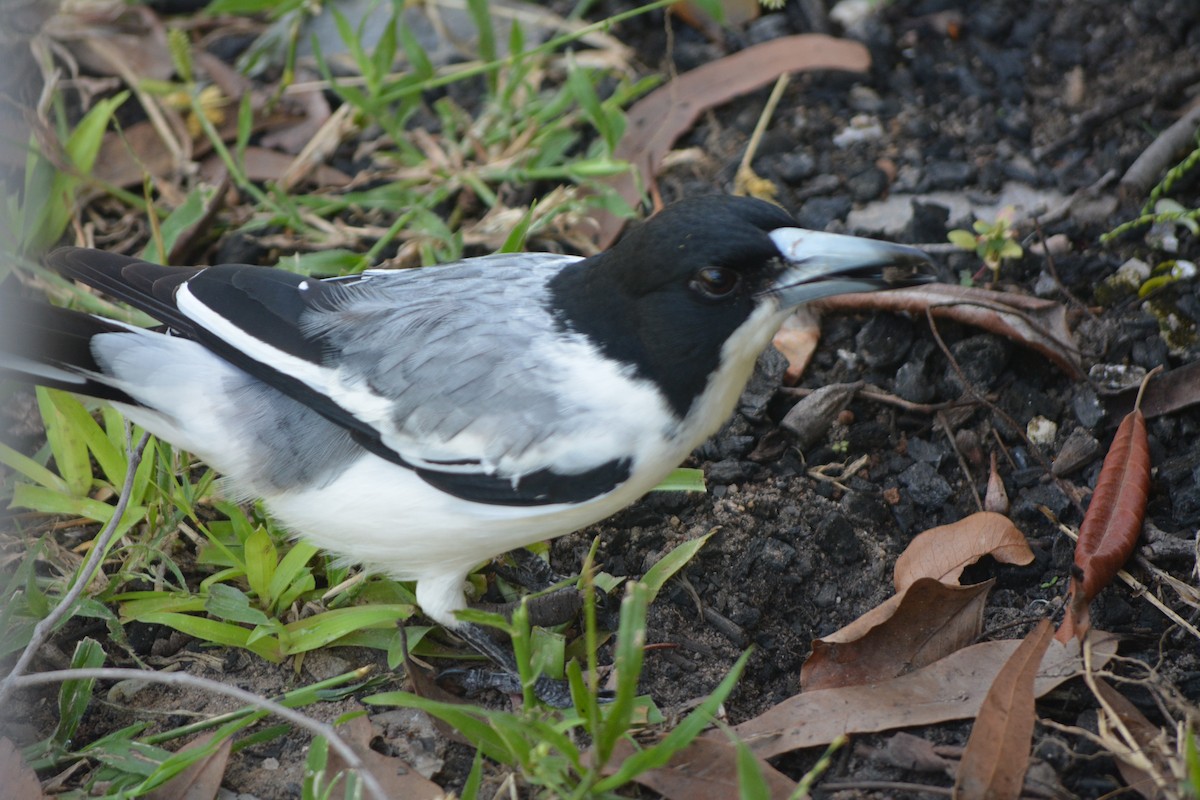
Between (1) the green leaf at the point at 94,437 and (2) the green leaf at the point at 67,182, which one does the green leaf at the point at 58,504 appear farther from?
(2) the green leaf at the point at 67,182

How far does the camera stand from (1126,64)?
189 inches

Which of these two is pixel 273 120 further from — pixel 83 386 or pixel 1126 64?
pixel 1126 64

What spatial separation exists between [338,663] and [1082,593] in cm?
208

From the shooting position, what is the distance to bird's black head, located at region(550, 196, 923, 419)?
2900 millimetres

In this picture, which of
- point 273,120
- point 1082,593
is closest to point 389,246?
point 273,120

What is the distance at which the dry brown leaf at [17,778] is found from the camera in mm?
2943

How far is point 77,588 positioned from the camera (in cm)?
312

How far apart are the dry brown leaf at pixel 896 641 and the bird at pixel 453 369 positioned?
0.68m

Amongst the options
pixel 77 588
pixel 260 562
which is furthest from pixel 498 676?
pixel 77 588

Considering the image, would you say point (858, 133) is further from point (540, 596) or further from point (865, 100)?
point (540, 596)

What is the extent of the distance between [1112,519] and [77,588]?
9.26 feet

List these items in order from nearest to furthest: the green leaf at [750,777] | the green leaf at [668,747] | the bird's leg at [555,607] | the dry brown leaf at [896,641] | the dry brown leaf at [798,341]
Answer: the green leaf at [750,777]
the green leaf at [668,747]
the dry brown leaf at [896,641]
the bird's leg at [555,607]
the dry brown leaf at [798,341]

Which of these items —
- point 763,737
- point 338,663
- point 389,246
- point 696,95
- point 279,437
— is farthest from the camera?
point 696,95

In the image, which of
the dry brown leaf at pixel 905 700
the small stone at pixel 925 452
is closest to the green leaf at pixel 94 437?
the dry brown leaf at pixel 905 700
